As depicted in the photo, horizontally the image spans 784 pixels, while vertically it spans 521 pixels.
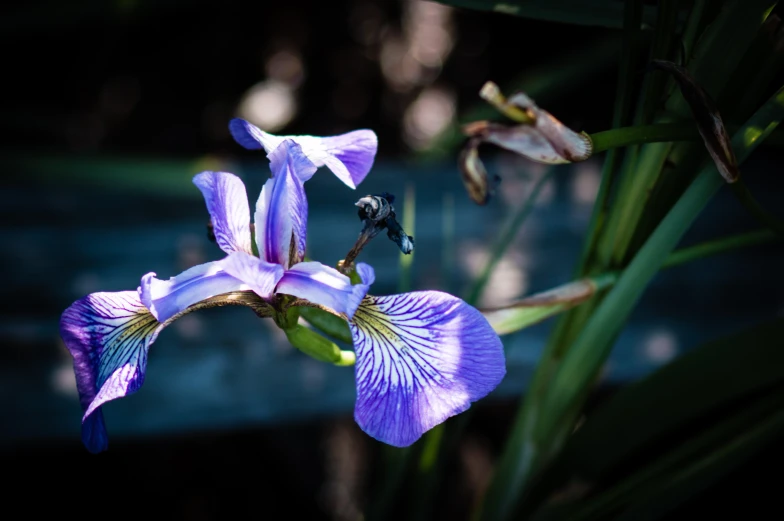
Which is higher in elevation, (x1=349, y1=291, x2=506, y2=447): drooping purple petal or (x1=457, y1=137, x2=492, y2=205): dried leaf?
(x1=457, y1=137, x2=492, y2=205): dried leaf

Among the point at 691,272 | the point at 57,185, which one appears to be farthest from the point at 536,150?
the point at 57,185

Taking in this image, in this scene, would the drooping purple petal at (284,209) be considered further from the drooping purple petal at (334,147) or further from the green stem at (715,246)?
the green stem at (715,246)

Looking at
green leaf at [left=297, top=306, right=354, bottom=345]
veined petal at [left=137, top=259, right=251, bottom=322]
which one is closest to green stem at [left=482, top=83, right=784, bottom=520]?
green leaf at [left=297, top=306, right=354, bottom=345]

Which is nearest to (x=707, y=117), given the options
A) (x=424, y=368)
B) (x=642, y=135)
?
(x=642, y=135)

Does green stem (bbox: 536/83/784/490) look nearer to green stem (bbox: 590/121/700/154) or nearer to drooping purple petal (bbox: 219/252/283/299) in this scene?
green stem (bbox: 590/121/700/154)

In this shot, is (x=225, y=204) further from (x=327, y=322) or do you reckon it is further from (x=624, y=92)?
(x=624, y=92)

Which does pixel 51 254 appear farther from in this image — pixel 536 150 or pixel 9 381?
pixel 536 150
